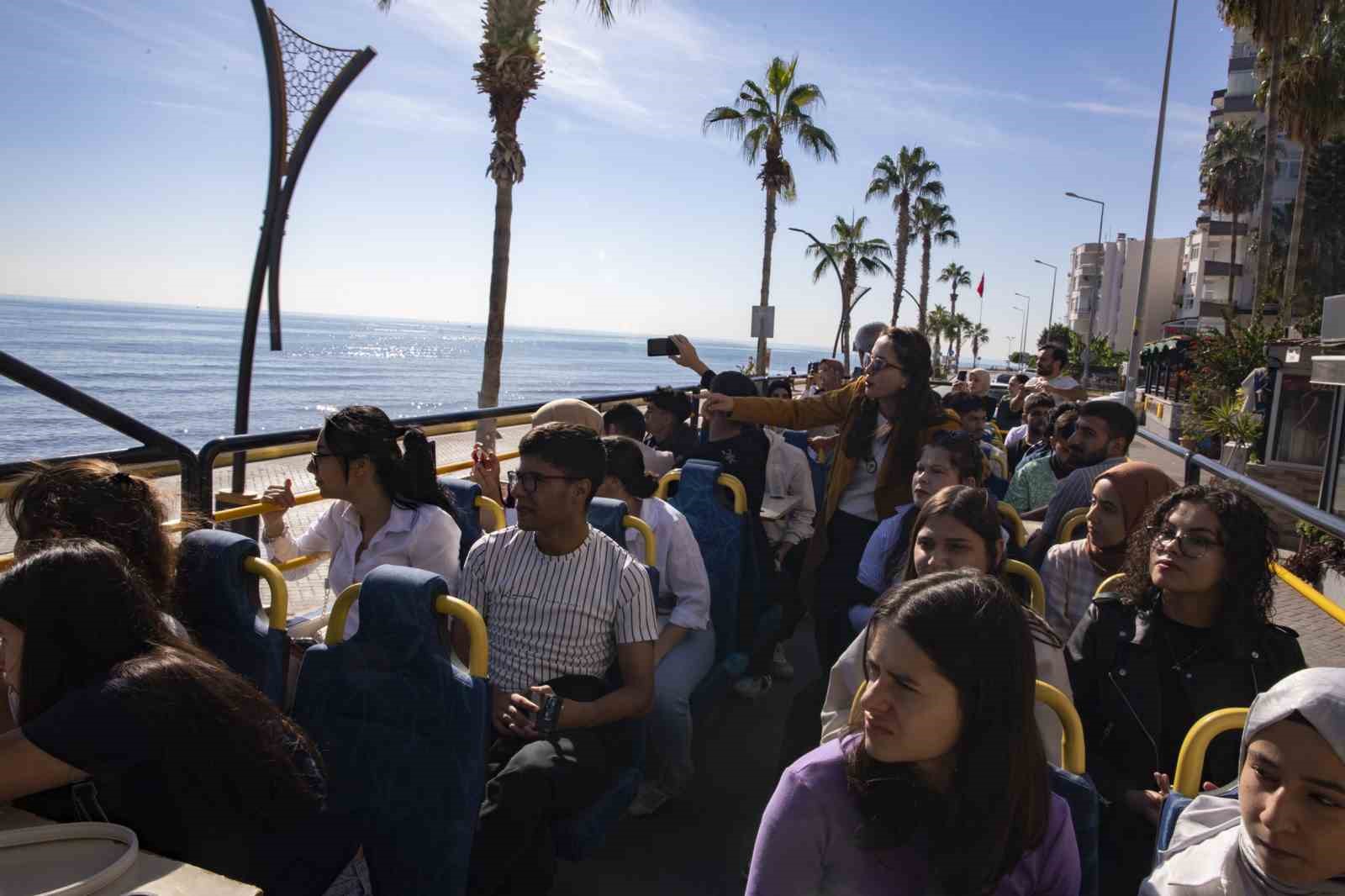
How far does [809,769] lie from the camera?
1606 mm

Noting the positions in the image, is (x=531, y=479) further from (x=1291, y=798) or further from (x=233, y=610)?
(x=1291, y=798)

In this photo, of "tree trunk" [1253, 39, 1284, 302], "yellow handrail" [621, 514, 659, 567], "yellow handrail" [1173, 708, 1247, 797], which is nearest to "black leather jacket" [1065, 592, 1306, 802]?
"yellow handrail" [1173, 708, 1247, 797]

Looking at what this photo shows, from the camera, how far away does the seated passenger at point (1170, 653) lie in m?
2.40

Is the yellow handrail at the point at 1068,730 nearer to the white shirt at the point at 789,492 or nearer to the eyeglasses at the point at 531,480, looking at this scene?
the eyeglasses at the point at 531,480

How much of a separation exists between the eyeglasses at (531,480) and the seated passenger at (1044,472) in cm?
314

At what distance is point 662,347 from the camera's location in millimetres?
5414

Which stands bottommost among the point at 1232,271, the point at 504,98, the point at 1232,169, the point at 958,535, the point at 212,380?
the point at 212,380

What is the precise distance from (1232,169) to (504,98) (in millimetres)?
52457

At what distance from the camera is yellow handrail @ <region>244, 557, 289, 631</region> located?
7.95 ft

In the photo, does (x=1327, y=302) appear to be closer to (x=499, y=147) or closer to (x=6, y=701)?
(x=499, y=147)

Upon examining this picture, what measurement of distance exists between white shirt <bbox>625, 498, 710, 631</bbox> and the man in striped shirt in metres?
0.68

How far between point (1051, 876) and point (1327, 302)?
15.3 meters

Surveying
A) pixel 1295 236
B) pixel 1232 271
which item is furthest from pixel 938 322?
pixel 1295 236

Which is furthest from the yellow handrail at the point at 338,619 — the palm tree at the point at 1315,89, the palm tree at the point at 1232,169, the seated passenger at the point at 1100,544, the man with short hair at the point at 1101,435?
the palm tree at the point at 1232,169
